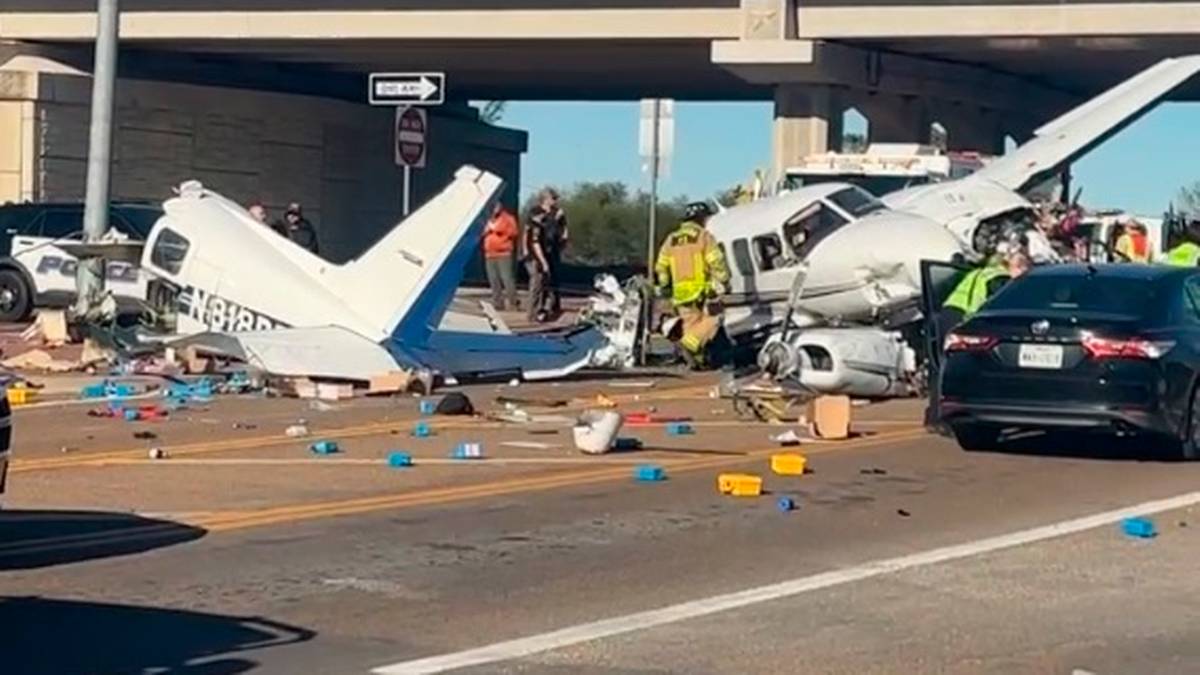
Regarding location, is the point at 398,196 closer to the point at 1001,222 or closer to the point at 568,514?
the point at 1001,222

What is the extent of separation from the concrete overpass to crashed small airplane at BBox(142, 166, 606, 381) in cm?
2164

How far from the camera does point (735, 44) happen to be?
44750 millimetres

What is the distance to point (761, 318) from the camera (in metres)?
26.0

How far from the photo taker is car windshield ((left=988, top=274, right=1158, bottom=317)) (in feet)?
59.7

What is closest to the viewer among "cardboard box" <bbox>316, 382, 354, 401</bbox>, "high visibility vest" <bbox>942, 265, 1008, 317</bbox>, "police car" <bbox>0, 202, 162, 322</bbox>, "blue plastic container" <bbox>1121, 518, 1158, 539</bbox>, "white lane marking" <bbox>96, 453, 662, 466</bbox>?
"blue plastic container" <bbox>1121, 518, 1158, 539</bbox>

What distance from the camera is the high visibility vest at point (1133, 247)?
32.7m

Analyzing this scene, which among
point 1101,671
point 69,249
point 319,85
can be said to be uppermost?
point 319,85

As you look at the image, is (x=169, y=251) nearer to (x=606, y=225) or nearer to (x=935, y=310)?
(x=935, y=310)

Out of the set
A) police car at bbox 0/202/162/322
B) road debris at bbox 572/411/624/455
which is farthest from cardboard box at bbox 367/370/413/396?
police car at bbox 0/202/162/322

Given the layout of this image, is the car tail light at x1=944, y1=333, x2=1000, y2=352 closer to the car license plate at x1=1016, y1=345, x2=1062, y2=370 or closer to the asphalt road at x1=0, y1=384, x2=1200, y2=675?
the car license plate at x1=1016, y1=345, x2=1062, y2=370

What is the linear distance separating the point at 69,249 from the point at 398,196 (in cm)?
3346

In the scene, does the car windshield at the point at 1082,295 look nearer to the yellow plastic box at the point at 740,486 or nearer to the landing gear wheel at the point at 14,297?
A: the yellow plastic box at the point at 740,486

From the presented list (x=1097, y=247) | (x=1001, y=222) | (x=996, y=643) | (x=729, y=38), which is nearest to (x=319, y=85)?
(x=729, y=38)

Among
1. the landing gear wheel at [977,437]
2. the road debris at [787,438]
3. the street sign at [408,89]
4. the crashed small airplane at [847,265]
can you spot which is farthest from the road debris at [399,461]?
the street sign at [408,89]
